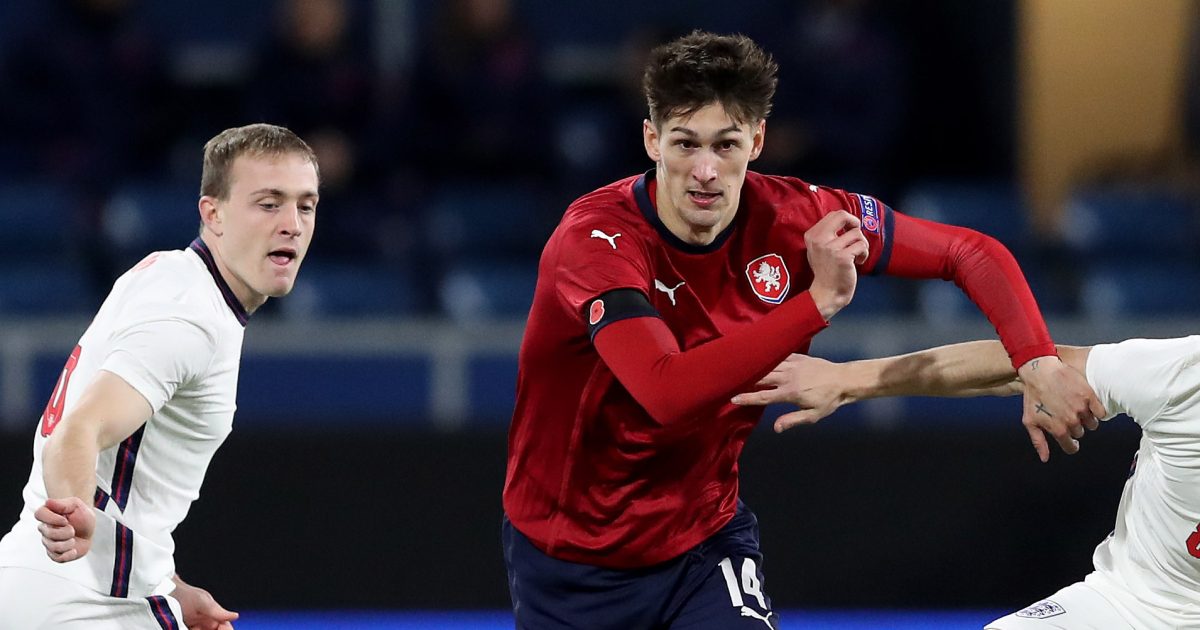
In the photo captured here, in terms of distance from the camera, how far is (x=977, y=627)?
7066 mm

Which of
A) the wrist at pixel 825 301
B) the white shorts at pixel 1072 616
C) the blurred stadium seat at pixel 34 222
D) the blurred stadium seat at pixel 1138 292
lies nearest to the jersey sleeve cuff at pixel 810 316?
the wrist at pixel 825 301

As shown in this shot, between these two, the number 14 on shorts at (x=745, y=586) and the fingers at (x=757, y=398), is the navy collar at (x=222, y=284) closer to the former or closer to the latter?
the fingers at (x=757, y=398)

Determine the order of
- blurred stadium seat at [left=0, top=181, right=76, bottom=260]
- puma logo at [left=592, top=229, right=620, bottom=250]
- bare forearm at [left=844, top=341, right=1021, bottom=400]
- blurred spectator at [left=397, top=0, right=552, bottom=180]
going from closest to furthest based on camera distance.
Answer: puma logo at [left=592, top=229, right=620, bottom=250], bare forearm at [left=844, top=341, right=1021, bottom=400], blurred stadium seat at [left=0, top=181, right=76, bottom=260], blurred spectator at [left=397, top=0, right=552, bottom=180]

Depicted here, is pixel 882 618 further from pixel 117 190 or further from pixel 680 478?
pixel 117 190

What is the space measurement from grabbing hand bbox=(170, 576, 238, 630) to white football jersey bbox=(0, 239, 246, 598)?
0.18 meters

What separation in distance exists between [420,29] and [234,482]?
13.3 feet

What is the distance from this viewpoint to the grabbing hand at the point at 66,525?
127 inches

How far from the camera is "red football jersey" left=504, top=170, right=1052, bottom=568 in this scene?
3924 mm

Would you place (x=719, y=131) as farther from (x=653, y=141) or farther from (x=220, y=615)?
(x=220, y=615)

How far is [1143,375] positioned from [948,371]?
0.53m

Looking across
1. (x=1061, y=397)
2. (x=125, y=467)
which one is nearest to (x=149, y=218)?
(x=125, y=467)

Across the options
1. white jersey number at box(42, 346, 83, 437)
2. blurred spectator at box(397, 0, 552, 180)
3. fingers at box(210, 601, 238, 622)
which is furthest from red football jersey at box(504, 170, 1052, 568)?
blurred spectator at box(397, 0, 552, 180)

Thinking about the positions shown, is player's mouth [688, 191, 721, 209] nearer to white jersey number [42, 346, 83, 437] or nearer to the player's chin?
the player's chin

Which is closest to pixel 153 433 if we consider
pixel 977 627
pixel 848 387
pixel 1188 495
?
pixel 848 387
